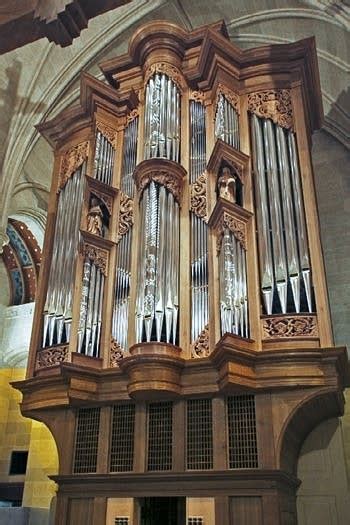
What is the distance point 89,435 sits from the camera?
6.02 m

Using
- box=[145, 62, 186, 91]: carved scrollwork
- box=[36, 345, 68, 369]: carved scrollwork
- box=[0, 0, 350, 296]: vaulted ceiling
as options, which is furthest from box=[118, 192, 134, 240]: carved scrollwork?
box=[0, 0, 350, 296]: vaulted ceiling

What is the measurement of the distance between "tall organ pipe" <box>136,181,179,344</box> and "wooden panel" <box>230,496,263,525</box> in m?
1.58

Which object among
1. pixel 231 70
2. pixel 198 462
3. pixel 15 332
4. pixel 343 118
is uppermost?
pixel 343 118

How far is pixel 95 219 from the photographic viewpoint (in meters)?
7.03

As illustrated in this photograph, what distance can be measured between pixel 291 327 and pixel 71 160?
4.20 metres

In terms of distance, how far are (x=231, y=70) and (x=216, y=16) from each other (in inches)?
152

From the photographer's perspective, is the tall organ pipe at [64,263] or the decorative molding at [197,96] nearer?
the tall organ pipe at [64,263]

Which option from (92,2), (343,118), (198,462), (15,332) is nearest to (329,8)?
(343,118)

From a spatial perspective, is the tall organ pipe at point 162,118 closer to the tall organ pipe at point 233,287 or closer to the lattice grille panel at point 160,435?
the tall organ pipe at point 233,287

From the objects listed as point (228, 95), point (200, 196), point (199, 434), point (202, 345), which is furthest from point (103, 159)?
point (199, 434)

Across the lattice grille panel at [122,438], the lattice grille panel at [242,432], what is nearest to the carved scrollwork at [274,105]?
the lattice grille panel at [242,432]

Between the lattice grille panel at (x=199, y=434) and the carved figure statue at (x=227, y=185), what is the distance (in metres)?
2.23

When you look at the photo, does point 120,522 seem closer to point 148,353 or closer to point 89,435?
point 89,435

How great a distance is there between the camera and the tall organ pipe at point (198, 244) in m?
5.89
